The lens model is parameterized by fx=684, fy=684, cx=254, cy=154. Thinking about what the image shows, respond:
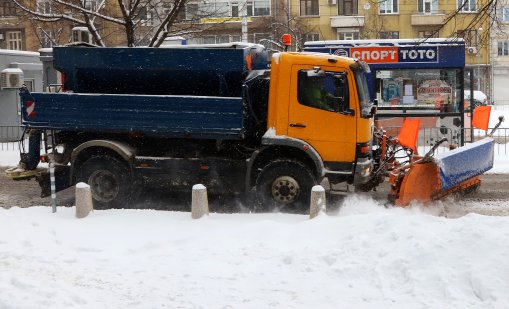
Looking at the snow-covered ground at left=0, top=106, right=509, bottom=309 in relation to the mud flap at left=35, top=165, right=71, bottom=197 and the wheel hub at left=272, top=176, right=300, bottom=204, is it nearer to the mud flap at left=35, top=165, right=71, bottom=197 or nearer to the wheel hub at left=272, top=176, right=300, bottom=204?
the wheel hub at left=272, top=176, right=300, bottom=204

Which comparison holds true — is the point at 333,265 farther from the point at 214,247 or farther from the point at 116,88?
the point at 116,88

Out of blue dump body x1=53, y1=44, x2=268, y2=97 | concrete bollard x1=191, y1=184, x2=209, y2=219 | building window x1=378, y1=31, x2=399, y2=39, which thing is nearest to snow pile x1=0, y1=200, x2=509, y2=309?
concrete bollard x1=191, y1=184, x2=209, y2=219

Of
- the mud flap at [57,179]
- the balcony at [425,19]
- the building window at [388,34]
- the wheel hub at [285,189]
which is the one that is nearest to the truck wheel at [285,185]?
the wheel hub at [285,189]

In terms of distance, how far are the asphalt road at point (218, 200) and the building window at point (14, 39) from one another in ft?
143

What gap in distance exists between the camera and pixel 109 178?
11.9 meters

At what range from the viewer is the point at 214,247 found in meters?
8.39

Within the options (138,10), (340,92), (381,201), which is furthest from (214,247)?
(138,10)

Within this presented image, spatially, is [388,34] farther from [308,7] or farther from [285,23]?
[285,23]

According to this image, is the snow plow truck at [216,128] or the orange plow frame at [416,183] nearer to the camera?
the orange plow frame at [416,183]

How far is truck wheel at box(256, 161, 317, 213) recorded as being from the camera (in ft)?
36.7

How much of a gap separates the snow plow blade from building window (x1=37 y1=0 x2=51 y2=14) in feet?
41.3

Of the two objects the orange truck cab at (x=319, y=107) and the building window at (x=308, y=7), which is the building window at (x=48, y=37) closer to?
the building window at (x=308, y=7)

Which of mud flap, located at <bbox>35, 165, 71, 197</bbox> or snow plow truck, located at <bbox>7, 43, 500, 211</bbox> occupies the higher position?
snow plow truck, located at <bbox>7, 43, 500, 211</bbox>

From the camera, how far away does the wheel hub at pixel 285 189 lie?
1122 cm
